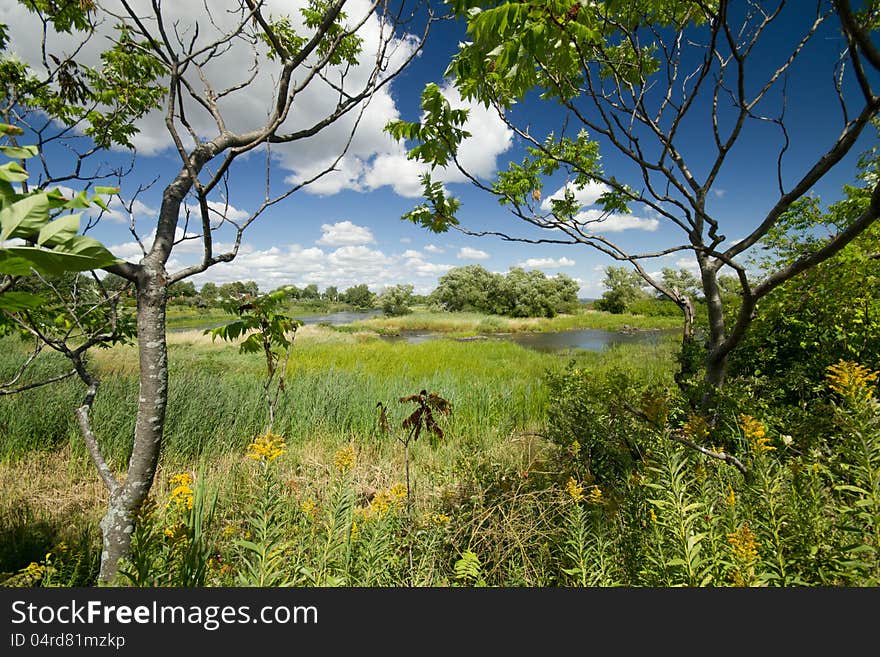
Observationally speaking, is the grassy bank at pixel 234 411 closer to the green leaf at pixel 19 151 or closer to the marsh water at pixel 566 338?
the green leaf at pixel 19 151

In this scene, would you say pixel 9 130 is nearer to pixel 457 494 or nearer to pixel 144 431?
pixel 144 431

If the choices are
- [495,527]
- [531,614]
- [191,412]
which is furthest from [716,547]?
[191,412]

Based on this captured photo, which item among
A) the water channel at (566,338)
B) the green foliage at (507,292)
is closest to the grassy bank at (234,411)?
the water channel at (566,338)

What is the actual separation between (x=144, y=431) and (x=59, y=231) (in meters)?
1.24

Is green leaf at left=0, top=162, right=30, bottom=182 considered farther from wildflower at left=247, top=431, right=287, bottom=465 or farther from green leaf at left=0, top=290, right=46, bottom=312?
wildflower at left=247, top=431, right=287, bottom=465

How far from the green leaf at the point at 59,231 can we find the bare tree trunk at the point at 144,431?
3.29 ft

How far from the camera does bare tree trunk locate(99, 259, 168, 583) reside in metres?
1.42

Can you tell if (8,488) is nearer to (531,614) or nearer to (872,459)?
(531,614)

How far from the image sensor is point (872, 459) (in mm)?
1024

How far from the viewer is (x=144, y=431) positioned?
4.67 ft

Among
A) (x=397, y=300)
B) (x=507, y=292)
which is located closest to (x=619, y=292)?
(x=507, y=292)

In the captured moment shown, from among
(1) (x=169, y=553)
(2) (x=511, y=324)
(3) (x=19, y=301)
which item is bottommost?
(1) (x=169, y=553)

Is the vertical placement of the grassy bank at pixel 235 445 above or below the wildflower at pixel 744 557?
below

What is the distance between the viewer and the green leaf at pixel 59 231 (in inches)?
21.4
